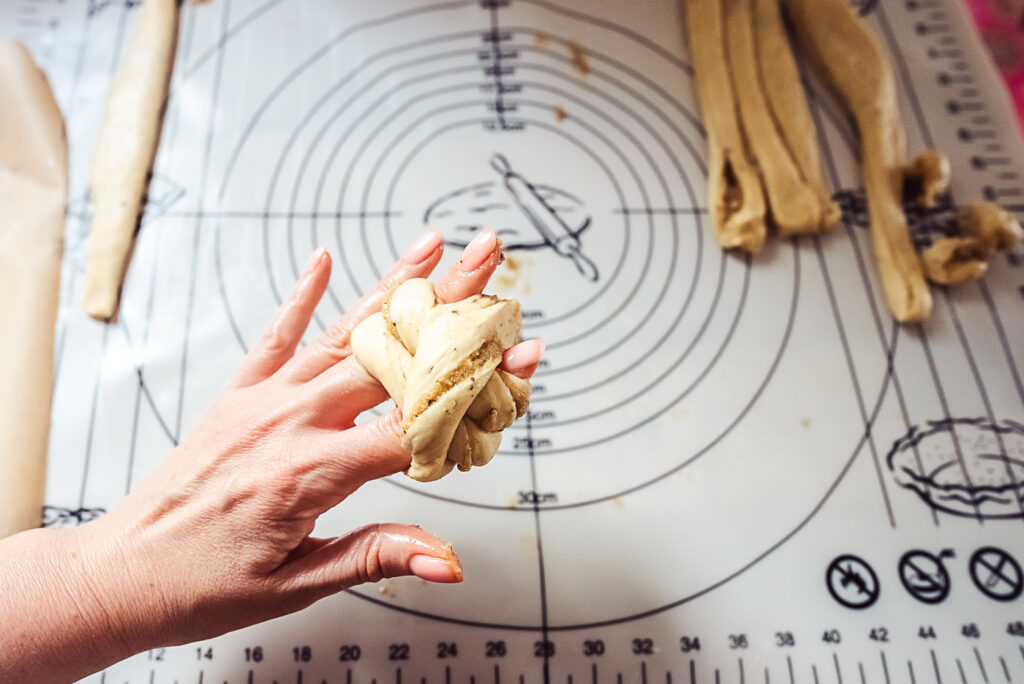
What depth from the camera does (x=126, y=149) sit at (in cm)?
107

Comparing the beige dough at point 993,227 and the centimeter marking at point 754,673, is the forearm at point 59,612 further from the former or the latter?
the beige dough at point 993,227

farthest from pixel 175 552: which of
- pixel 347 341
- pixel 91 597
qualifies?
pixel 347 341

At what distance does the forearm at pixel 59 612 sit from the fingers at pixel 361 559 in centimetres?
16

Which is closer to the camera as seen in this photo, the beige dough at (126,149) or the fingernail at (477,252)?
the fingernail at (477,252)

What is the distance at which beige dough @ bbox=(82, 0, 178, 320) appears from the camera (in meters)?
0.99

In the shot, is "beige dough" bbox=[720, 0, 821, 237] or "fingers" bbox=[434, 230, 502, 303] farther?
"beige dough" bbox=[720, 0, 821, 237]

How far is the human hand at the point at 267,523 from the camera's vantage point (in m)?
0.59

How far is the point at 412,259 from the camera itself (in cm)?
73

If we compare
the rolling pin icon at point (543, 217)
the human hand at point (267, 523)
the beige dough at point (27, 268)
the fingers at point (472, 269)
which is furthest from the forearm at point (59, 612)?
the rolling pin icon at point (543, 217)

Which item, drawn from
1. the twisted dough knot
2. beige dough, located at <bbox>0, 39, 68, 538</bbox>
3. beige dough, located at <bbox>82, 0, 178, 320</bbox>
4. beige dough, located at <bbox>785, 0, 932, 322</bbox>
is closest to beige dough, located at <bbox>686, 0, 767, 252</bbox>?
beige dough, located at <bbox>785, 0, 932, 322</bbox>

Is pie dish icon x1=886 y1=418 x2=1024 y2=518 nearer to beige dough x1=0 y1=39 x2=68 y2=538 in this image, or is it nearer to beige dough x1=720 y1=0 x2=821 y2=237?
beige dough x1=720 y1=0 x2=821 y2=237

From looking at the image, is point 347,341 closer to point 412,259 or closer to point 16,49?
point 412,259

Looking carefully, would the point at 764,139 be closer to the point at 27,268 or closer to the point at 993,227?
the point at 993,227

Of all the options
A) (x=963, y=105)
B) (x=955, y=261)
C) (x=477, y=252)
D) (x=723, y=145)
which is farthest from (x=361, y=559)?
(x=963, y=105)
